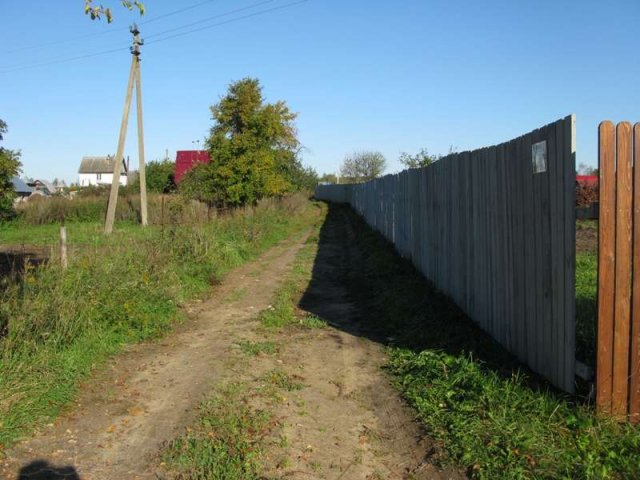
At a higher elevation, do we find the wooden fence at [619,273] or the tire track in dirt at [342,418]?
the wooden fence at [619,273]

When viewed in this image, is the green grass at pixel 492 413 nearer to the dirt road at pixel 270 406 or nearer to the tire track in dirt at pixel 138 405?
the dirt road at pixel 270 406

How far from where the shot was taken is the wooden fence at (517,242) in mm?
4008

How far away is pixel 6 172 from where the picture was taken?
23.9 metres

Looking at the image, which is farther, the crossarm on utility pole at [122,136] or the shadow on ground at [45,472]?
the crossarm on utility pole at [122,136]

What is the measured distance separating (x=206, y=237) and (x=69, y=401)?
7.86 metres

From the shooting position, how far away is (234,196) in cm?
2445

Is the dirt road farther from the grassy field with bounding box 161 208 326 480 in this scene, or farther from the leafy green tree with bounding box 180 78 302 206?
the leafy green tree with bounding box 180 78 302 206

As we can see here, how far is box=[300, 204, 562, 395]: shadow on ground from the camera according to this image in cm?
554

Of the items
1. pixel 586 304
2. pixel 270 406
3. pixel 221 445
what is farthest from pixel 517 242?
pixel 221 445

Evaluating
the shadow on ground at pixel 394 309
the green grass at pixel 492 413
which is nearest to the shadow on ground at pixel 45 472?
the green grass at pixel 492 413

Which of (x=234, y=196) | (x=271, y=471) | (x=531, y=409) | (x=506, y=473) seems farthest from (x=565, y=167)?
(x=234, y=196)

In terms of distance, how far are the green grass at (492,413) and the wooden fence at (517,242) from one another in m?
0.27

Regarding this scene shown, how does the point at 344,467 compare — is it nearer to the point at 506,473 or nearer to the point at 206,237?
the point at 506,473

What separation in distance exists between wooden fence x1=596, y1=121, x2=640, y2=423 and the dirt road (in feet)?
4.19
